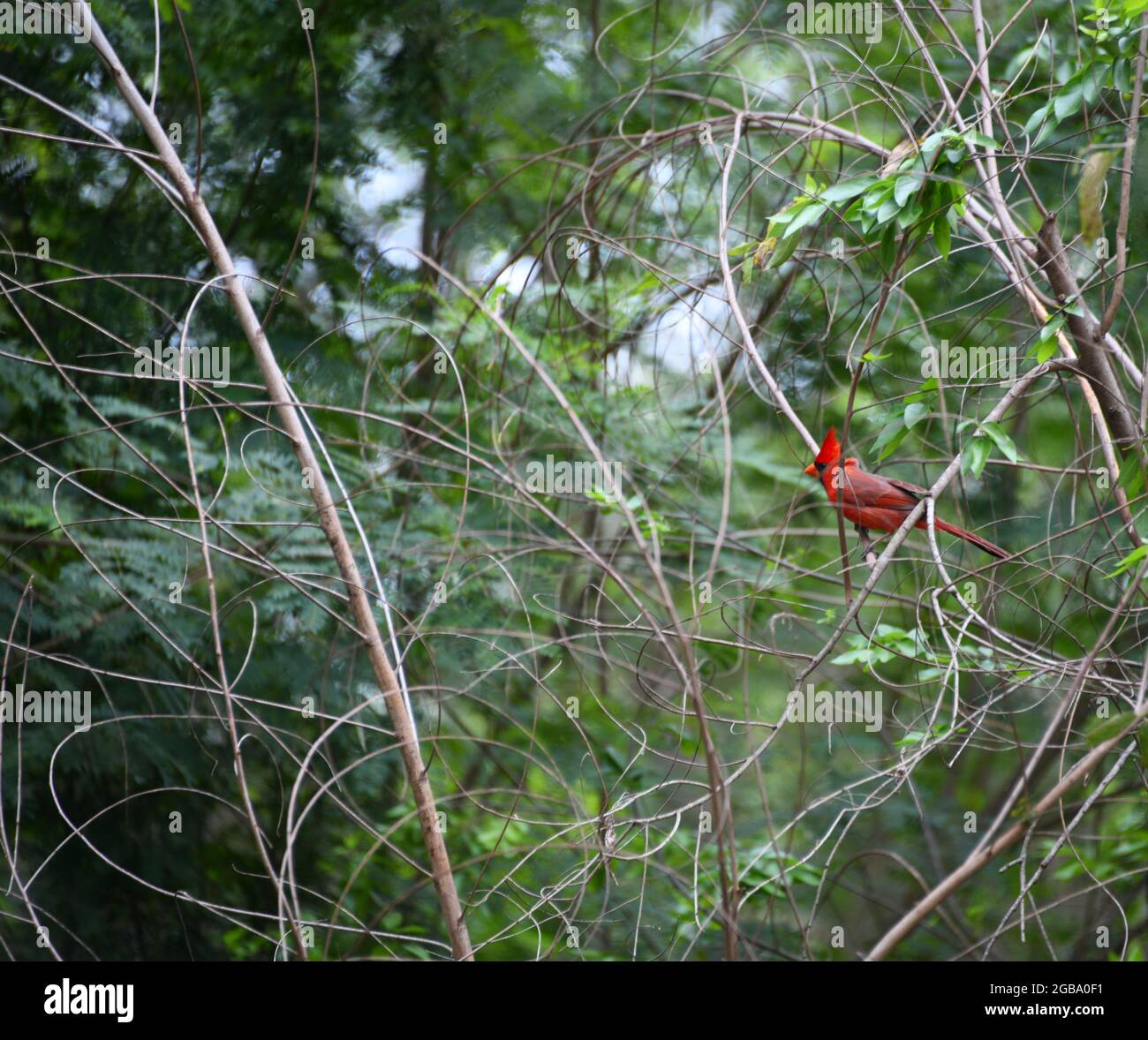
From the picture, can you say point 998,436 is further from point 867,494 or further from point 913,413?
point 867,494

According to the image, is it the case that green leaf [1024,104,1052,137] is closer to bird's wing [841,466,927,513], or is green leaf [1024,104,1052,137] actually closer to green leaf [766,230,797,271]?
green leaf [766,230,797,271]

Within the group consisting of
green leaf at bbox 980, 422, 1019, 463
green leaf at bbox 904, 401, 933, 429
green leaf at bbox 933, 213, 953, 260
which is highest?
green leaf at bbox 933, 213, 953, 260

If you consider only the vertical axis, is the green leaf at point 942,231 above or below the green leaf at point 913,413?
above

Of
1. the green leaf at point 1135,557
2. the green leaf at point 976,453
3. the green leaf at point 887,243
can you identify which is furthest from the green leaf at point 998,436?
the green leaf at point 887,243

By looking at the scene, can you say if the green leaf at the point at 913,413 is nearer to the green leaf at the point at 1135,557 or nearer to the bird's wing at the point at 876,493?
the green leaf at the point at 1135,557

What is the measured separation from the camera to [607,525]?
6219 mm

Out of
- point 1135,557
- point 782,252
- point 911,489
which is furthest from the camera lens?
point 911,489

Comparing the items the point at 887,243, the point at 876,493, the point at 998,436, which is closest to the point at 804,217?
the point at 887,243

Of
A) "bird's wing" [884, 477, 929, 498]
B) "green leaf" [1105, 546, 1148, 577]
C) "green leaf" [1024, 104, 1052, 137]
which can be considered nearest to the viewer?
"green leaf" [1105, 546, 1148, 577]

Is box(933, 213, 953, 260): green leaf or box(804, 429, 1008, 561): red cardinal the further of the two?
box(804, 429, 1008, 561): red cardinal

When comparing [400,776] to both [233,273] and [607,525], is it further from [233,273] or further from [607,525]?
[233,273]

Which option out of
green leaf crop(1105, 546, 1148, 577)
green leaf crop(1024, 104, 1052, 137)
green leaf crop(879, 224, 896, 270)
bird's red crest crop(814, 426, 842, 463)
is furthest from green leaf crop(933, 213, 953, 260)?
bird's red crest crop(814, 426, 842, 463)

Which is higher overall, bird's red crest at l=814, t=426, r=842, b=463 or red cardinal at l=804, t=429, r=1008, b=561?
bird's red crest at l=814, t=426, r=842, b=463
